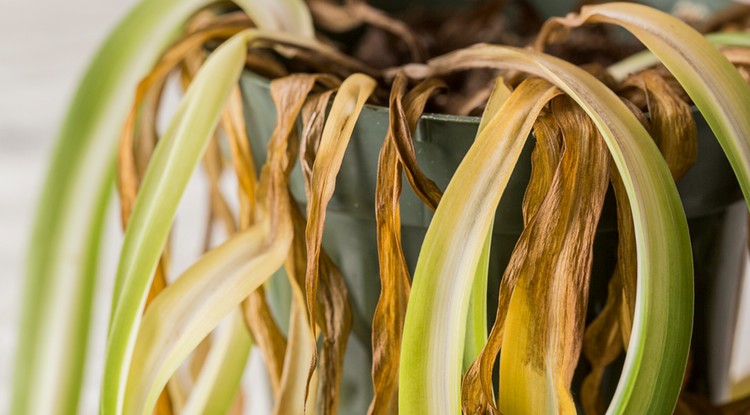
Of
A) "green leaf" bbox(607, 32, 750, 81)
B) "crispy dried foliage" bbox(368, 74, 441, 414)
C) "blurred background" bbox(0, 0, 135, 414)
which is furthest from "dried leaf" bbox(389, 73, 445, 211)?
"blurred background" bbox(0, 0, 135, 414)

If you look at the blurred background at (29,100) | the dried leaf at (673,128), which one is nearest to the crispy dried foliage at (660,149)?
the dried leaf at (673,128)

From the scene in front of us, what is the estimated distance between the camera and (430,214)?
0.38 meters

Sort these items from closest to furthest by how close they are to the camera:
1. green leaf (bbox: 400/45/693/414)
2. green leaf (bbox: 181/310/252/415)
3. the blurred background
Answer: green leaf (bbox: 400/45/693/414)
green leaf (bbox: 181/310/252/415)
the blurred background

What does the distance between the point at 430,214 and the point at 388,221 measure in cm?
4

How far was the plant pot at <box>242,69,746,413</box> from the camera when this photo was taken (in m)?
0.36

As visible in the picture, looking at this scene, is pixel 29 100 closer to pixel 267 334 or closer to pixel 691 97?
pixel 267 334

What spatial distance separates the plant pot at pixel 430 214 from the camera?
363mm

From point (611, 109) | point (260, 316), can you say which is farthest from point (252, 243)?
point (611, 109)

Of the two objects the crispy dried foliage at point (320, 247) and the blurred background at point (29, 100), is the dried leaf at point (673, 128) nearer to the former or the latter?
the crispy dried foliage at point (320, 247)

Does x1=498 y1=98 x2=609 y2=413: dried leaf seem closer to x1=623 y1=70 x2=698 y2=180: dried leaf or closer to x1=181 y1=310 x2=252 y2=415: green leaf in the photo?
x1=623 y1=70 x2=698 y2=180: dried leaf

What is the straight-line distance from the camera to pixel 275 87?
0.38m

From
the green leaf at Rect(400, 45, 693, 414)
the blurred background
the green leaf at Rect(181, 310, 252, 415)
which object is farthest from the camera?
the blurred background

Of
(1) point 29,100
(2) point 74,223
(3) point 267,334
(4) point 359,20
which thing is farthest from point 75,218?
(1) point 29,100

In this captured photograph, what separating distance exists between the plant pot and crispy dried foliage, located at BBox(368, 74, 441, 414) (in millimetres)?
16
